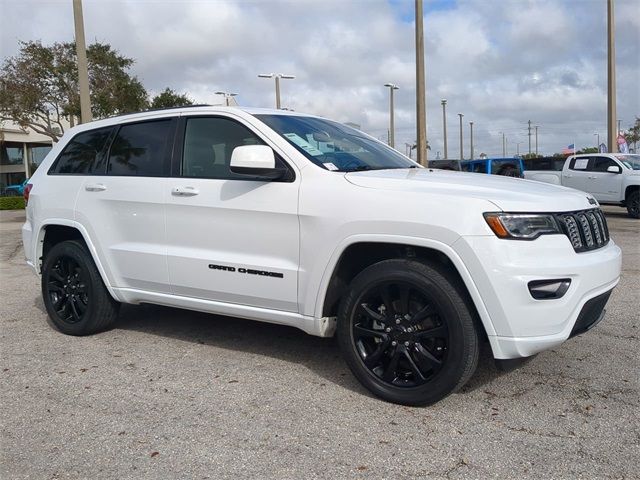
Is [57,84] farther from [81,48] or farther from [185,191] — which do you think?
[185,191]

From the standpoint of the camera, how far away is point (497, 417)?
11.0ft

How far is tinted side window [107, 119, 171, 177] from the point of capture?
4.57 meters

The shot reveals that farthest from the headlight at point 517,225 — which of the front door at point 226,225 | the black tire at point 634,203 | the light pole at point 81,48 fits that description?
the black tire at point 634,203

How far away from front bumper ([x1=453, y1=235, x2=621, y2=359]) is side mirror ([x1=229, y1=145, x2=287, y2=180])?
1.27 metres

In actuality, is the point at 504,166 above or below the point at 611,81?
below

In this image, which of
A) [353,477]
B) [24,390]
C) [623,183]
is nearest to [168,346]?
[24,390]

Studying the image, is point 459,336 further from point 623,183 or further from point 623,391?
point 623,183

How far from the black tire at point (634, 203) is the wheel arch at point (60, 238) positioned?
14549mm

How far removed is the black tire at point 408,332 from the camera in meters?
3.27

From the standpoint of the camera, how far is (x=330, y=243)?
11.9 ft

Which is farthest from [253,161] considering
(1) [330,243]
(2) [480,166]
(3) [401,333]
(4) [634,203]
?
(2) [480,166]

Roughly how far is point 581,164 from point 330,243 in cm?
1521

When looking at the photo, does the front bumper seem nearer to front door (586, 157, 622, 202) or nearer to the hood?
the hood

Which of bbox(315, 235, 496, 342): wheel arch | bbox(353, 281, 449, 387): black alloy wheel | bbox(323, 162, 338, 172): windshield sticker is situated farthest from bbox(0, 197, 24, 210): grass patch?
bbox(353, 281, 449, 387): black alloy wheel
